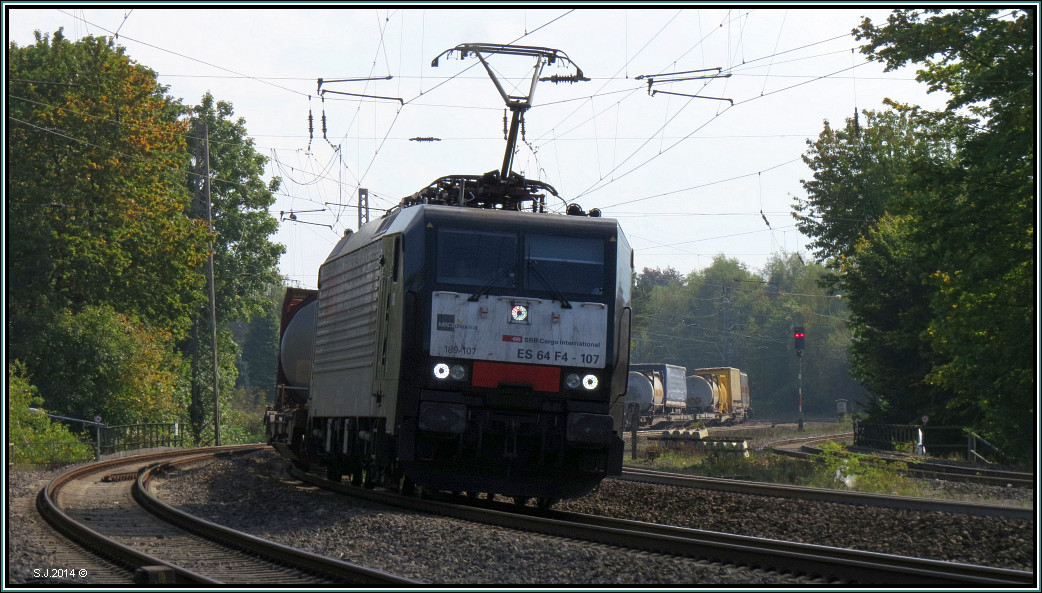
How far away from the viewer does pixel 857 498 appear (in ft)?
44.7

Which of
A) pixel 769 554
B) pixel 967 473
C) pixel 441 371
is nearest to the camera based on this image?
pixel 769 554

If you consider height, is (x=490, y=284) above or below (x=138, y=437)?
above

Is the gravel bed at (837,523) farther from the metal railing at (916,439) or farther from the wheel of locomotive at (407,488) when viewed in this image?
the metal railing at (916,439)

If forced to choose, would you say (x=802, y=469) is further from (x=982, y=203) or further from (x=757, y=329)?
(x=757, y=329)

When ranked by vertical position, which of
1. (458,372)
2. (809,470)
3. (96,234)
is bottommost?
(809,470)

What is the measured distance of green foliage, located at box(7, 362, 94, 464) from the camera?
87.4 ft

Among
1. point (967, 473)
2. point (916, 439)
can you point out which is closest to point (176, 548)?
point (967, 473)

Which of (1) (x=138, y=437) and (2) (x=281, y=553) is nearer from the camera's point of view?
(2) (x=281, y=553)

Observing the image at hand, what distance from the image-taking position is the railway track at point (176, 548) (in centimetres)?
799

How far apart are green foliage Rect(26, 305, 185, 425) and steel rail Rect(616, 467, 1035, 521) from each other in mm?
23278

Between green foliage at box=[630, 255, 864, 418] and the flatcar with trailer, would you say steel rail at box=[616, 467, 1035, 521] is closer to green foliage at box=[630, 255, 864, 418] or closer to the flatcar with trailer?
the flatcar with trailer

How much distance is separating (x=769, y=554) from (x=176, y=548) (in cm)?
573
